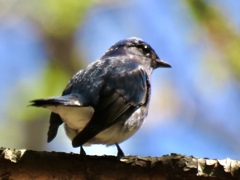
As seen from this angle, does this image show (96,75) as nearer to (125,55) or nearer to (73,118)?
(73,118)

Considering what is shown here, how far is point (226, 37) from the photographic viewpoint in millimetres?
5719

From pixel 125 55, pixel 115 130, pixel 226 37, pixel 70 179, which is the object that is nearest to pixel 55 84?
pixel 125 55

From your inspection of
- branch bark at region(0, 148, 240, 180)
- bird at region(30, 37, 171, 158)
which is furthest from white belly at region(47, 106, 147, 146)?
branch bark at region(0, 148, 240, 180)

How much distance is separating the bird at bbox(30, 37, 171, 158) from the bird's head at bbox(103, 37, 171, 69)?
277 millimetres

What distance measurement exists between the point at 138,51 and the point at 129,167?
2414mm

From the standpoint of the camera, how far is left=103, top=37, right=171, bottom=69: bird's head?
5293 mm

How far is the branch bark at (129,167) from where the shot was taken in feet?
9.96

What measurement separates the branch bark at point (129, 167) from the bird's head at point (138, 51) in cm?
224

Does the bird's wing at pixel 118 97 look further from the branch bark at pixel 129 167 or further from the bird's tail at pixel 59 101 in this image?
the branch bark at pixel 129 167

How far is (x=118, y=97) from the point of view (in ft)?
13.4

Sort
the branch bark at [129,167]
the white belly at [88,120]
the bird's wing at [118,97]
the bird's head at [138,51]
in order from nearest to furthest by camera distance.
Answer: the branch bark at [129,167] < the bird's wing at [118,97] < the white belly at [88,120] < the bird's head at [138,51]

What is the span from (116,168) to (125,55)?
2268mm

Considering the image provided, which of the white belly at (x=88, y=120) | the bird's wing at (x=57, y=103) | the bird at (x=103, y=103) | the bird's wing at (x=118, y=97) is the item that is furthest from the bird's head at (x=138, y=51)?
the bird's wing at (x=57, y=103)

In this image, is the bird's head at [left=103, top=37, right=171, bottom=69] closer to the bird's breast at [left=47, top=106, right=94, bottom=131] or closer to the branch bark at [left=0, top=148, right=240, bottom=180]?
the bird's breast at [left=47, top=106, right=94, bottom=131]
